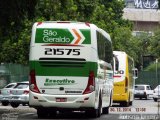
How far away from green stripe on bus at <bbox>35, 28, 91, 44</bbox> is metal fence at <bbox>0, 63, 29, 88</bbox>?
86.7ft

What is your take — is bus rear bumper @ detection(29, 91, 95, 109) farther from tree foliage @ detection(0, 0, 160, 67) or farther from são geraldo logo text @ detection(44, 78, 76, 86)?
tree foliage @ detection(0, 0, 160, 67)

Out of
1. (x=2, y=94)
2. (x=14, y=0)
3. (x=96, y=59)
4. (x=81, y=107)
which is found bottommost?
(x=2, y=94)

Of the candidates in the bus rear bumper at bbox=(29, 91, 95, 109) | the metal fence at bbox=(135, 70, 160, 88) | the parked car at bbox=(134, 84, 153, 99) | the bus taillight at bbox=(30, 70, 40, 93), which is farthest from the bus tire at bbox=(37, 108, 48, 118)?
the metal fence at bbox=(135, 70, 160, 88)

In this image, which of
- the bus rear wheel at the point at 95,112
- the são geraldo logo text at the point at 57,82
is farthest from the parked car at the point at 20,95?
the são geraldo logo text at the point at 57,82

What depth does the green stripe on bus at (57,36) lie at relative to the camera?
2267 cm

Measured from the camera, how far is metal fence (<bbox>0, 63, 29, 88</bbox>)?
4919 centimetres

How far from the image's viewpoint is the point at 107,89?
1079 inches

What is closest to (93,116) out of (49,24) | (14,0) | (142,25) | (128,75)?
(49,24)

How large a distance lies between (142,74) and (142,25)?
6036 cm

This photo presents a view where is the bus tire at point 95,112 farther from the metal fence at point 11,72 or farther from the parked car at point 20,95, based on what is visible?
the metal fence at point 11,72

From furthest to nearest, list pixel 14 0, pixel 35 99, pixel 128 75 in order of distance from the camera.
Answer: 1. pixel 128 75
2. pixel 14 0
3. pixel 35 99

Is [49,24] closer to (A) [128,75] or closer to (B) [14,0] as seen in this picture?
(B) [14,0]

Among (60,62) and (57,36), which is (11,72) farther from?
(60,62)

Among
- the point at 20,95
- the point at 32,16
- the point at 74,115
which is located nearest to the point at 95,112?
the point at 74,115
